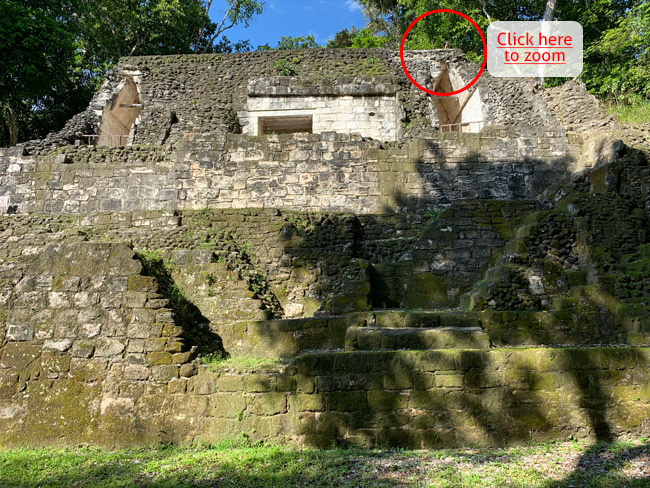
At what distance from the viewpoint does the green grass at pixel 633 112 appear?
15.1m

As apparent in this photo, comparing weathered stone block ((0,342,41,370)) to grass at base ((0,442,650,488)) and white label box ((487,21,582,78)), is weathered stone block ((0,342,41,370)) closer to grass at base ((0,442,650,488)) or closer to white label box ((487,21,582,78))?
grass at base ((0,442,650,488))

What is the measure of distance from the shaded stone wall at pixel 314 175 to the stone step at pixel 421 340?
540cm

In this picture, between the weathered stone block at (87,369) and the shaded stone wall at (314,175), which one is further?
the shaded stone wall at (314,175)

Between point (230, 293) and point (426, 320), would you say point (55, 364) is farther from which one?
point (426, 320)

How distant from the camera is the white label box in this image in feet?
68.2

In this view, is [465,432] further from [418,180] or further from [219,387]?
[418,180]

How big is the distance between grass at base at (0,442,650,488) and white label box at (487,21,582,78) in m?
19.1

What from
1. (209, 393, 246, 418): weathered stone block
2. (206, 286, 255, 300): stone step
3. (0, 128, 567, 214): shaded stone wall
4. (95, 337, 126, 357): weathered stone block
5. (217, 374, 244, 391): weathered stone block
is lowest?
(209, 393, 246, 418): weathered stone block

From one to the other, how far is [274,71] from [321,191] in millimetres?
9575

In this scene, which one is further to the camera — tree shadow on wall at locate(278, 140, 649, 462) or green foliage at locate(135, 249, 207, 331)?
green foliage at locate(135, 249, 207, 331)

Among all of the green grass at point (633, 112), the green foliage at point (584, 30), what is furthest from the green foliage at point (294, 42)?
the green grass at point (633, 112)

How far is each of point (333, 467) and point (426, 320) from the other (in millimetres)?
3140

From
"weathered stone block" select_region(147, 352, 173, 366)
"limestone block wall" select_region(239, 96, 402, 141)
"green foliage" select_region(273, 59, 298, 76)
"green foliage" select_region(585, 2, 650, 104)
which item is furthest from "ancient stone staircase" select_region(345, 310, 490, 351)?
"green foliage" select_region(585, 2, 650, 104)

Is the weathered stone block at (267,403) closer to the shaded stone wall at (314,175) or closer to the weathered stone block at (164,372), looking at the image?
the weathered stone block at (164,372)
